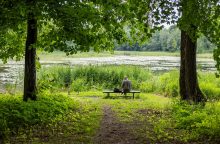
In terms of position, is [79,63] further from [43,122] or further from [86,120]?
[43,122]

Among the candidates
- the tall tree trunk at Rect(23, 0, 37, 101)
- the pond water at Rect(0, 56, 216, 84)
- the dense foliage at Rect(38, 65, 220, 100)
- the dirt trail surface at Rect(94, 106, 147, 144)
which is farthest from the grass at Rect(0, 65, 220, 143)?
the pond water at Rect(0, 56, 216, 84)

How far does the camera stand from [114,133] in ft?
35.1

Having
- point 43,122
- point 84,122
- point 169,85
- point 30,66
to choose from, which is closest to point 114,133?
point 84,122

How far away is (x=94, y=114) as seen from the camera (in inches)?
559

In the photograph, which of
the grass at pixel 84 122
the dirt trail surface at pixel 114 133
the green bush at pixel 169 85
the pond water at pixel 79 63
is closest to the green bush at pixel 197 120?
the grass at pixel 84 122

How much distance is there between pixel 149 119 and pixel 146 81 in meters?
14.0

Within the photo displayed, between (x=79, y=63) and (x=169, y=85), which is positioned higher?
(x=79, y=63)

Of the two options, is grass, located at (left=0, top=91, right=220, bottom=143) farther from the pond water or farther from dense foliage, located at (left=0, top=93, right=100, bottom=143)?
the pond water

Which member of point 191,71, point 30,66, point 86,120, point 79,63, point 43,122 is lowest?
point 86,120

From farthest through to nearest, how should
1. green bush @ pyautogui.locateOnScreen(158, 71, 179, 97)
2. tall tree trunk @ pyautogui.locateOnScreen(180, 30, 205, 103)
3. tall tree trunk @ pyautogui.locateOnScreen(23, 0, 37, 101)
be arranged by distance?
green bush @ pyautogui.locateOnScreen(158, 71, 179, 97) < tall tree trunk @ pyautogui.locateOnScreen(180, 30, 205, 103) < tall tree trunk @ pyautogui.locateOnScreen(23, 0, 37, 101)

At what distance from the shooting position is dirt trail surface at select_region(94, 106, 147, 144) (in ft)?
31.9

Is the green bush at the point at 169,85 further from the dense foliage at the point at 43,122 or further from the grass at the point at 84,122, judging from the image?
the dense foliage at the point at 43,122

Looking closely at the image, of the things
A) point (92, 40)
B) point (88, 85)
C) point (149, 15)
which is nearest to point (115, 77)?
point (88, 85)

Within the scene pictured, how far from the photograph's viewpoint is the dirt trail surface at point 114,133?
971cm
